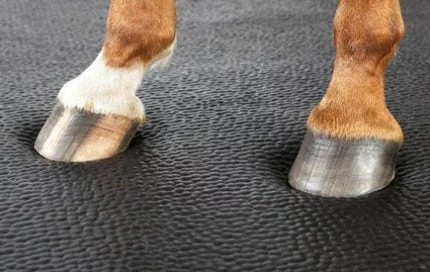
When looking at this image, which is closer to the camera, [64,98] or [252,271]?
[252,271]

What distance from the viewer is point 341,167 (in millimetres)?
845

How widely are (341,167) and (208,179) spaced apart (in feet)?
0.41

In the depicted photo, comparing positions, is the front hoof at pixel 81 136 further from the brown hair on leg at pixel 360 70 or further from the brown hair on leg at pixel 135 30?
the brown hair on leg at pixel 360 70

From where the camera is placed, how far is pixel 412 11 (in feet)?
5.26

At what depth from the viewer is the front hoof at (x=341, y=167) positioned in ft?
2.77

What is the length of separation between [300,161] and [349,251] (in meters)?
0.16

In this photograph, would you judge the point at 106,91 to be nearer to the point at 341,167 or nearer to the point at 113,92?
the point at 113,92

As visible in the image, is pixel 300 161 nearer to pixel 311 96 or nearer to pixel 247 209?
pixel 247 209

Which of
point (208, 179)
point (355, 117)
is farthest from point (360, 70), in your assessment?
point (208, 179)

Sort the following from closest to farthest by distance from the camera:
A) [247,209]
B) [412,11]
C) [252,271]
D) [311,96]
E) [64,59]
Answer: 1. [252,271]
2. [247,209]
3. [311,96]
4. [64,59]
5. [412,11]

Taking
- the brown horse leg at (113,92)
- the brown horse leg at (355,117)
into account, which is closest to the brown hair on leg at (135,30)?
the brown horse leg at (113,92)

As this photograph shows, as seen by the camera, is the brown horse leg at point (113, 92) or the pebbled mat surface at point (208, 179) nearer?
the pebbled mat surface at point (208, 179)

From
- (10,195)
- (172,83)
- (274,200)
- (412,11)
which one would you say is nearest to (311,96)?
(172,83)

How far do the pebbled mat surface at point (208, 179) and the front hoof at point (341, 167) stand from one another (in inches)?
0.5
